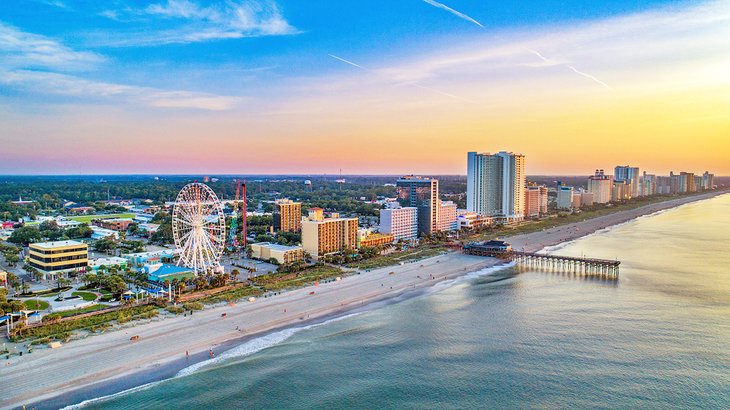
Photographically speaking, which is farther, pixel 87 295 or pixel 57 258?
pixel 57 258

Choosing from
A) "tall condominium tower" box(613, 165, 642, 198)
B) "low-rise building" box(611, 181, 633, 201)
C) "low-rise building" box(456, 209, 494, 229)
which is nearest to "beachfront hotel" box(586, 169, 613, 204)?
"low-rise building" box(611, 181, 633, 201)

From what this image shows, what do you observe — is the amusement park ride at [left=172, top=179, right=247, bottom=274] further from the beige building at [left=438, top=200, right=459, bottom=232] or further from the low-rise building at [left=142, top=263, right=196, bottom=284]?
the beige building at [left=438, top=200, right=459, bottom=232]

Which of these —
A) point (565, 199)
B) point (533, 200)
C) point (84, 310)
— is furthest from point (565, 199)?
point (84, 310)

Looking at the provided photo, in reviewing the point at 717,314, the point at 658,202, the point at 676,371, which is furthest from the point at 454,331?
the point at 658,202

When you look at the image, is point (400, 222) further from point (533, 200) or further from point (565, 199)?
point (565, 199)

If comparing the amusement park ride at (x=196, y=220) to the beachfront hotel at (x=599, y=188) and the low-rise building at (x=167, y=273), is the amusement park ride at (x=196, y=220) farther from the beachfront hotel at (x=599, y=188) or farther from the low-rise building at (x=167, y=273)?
the beachfront hotel at (x=599, y=188)

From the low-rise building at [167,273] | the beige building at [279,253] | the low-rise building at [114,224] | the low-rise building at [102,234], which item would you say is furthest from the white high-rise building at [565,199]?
the low-rise building at [167,273]
